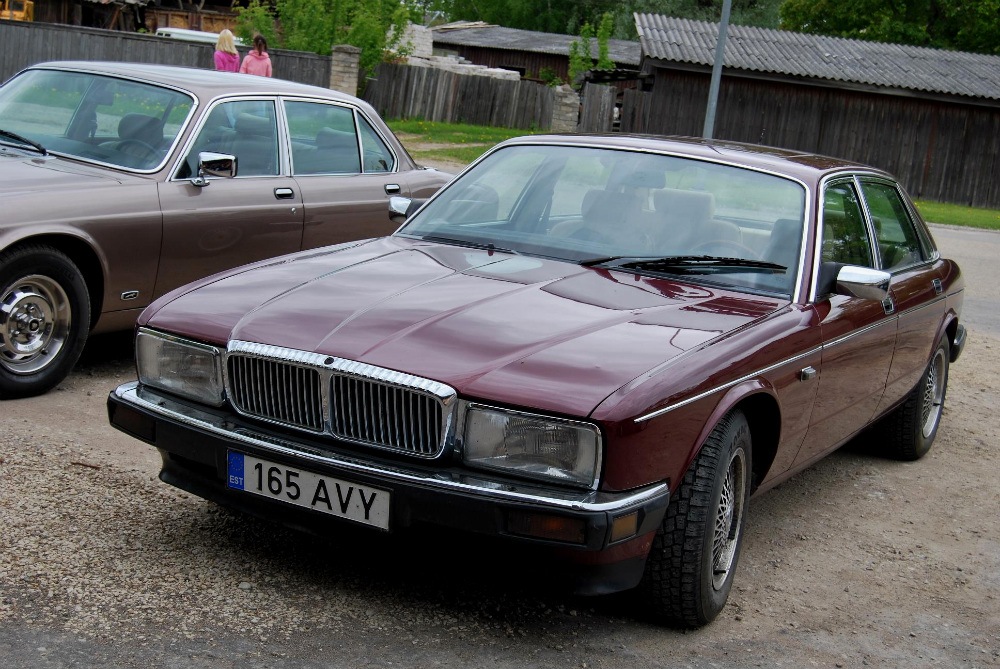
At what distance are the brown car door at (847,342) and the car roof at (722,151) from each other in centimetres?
13

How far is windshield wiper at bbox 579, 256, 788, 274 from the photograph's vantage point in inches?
180

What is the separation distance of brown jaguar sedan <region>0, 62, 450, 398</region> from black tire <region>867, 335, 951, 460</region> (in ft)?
11.3

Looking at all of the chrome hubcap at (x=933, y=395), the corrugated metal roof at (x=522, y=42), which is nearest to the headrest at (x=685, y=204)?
the chrome hubcap at (x=933, y=395)

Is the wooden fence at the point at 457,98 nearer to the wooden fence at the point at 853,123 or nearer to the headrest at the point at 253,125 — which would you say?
the wooden fence at the point at 853,123

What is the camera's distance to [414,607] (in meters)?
3.80

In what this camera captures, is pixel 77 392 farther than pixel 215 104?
No

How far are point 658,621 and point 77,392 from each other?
11.8 feet

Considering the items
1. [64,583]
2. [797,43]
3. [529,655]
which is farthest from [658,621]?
[797,43]

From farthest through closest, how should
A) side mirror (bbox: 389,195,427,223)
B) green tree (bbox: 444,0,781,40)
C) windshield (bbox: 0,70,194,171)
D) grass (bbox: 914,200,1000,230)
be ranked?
green tree (bbox: 444,0,781,40) < grass (bbox: 914,200,1000,230) < windshield (bbox: 0,70,194,171) < side mirror (bbox: 389,195,427,223)

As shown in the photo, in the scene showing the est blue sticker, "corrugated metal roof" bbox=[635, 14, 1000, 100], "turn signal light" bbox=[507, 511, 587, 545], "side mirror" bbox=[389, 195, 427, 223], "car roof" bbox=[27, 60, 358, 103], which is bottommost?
the est blue sticker

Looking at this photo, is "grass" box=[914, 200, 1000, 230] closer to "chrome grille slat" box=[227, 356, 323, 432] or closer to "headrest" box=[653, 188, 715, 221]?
"headrest" box=[653, 188, 715, 221]

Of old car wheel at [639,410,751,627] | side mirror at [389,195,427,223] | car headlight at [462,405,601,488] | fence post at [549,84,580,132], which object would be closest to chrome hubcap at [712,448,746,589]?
old car wheel at [639,410,751,627]

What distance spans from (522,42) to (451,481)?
6004 centimetres

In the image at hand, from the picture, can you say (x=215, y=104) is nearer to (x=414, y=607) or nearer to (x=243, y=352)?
(x=243, y=352)
